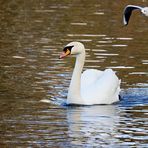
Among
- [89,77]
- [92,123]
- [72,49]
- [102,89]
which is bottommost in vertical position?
[92,123]

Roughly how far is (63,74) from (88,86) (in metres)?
1.77

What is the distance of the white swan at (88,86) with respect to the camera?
1619 centimetres

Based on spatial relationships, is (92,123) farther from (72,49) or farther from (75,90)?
(72,49)

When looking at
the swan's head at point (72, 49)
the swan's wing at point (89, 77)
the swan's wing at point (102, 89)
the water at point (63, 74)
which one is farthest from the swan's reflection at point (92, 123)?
the swan's head at point (72, 49)

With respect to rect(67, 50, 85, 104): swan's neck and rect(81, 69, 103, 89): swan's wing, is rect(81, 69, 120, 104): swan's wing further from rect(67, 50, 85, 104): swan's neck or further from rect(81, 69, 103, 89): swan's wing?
rect(67, 50, 85, 104): swan's neck

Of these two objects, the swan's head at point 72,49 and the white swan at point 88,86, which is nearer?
the white swan at point 88,86

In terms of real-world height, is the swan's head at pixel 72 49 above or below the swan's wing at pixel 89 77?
above

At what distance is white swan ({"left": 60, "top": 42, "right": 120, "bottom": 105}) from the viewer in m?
16.2

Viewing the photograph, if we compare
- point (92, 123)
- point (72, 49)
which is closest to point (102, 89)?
point (72, 49)

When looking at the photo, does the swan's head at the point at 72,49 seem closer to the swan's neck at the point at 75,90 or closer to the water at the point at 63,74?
the swan's neck at the point at 75,90

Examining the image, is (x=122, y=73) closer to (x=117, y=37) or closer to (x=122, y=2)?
(x=117, y=37)

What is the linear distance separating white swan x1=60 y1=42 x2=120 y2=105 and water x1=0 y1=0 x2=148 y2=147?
7.6 inches

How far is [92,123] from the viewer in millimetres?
14430

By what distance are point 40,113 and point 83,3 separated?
54.9 feet
